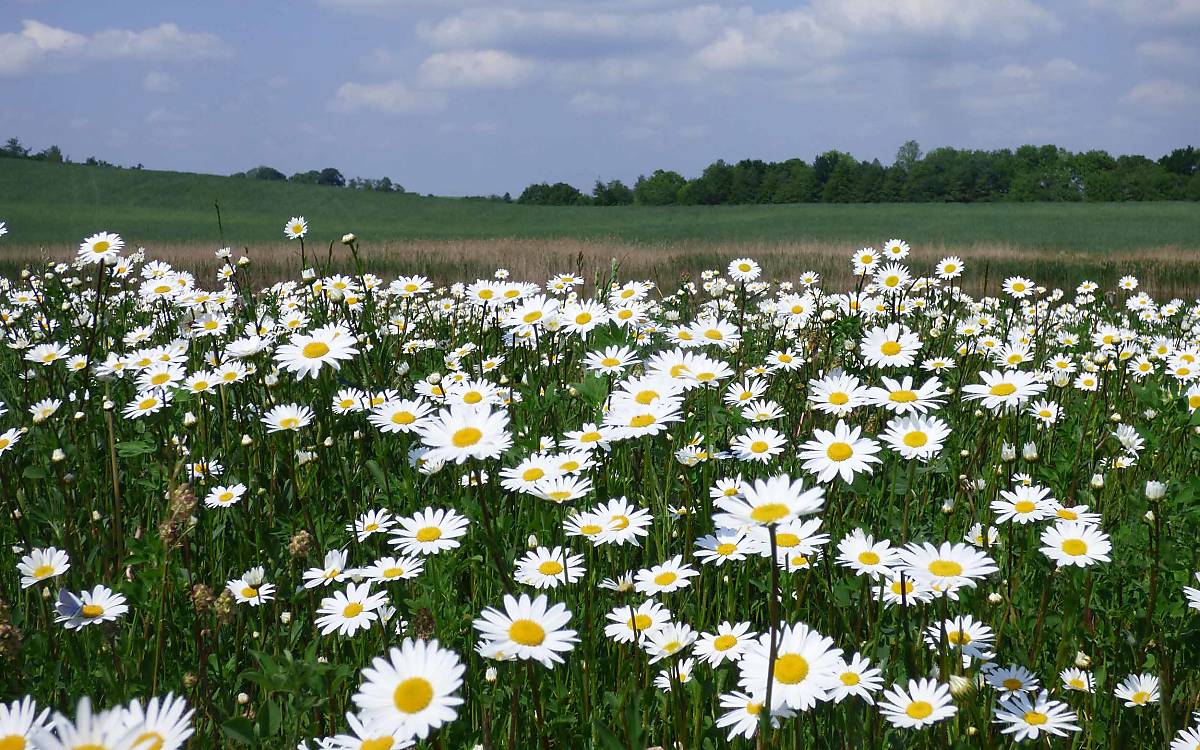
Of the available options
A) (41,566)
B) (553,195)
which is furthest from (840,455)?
A: (553,195)

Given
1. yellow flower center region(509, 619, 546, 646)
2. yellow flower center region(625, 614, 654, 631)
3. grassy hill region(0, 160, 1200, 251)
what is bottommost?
yellow flower center region(625, 614, 654, 631)

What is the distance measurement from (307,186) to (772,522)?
62.0 meters

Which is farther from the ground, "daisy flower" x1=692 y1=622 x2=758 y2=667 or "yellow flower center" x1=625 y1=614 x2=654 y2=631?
"daisy flower" x1=692 y1=622 x2=758 y2=667

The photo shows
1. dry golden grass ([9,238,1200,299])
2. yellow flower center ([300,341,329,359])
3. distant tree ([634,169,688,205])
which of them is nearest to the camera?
yellow flower center ([300,341,329,359])

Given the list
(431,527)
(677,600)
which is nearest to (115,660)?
(431,527)

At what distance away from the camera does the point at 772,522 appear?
4.66ft

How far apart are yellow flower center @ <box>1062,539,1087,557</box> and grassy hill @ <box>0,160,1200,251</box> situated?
91.0 feet

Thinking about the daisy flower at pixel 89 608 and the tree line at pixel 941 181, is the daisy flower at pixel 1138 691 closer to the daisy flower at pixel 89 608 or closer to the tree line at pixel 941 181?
the daisy flower at pixel 89 608

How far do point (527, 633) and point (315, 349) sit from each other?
4.93ft

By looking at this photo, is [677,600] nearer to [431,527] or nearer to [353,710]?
[431,527]

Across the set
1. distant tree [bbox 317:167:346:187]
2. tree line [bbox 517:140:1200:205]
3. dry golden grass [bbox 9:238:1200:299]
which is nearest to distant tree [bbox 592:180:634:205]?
tree line [bbox 517:140:1200:205]

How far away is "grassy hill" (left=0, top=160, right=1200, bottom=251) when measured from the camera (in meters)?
34.0

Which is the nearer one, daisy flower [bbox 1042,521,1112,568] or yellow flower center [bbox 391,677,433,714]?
yellow flower center [bbox 391,677,433,714]

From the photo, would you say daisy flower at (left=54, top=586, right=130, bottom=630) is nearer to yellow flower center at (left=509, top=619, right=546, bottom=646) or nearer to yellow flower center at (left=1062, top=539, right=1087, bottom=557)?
yellow flower center at (left=509, top=619, right=546, bottom=646)
